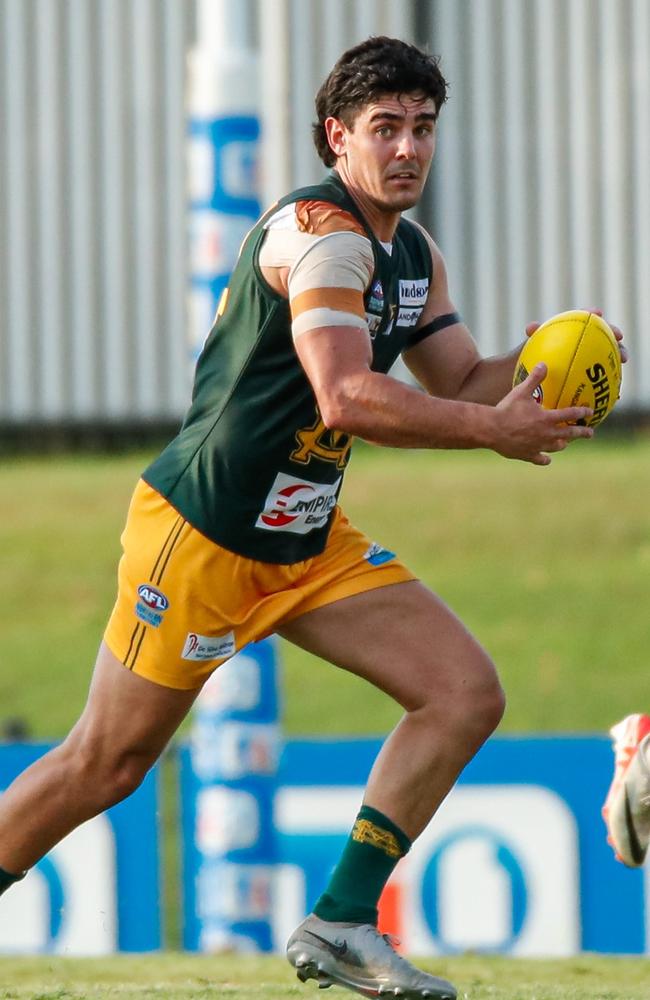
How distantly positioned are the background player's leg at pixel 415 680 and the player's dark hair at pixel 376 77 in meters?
1.29

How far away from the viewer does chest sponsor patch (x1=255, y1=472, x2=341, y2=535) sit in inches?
192

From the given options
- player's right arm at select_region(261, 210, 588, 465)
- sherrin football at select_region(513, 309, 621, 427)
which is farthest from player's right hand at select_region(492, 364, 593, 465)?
sherrin football at select_region(513, 309, 621, 427)

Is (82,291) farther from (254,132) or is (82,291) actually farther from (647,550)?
(254,132)

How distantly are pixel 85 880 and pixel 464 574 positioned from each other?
248 inches

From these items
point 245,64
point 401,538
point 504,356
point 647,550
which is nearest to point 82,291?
point 401,538

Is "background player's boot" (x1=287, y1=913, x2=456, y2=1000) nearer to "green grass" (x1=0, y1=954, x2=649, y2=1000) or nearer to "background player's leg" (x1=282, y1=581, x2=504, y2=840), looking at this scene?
"background player's leg" (x1=282, y1=581, x2=504, y2=840)

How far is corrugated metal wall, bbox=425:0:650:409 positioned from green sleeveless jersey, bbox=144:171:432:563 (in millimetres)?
12534

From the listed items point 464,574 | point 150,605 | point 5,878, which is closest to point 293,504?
point 150,605

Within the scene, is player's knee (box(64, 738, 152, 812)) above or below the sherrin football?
below

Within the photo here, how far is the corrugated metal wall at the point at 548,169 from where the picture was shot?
17.4 m

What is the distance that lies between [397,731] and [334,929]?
1.80 feet

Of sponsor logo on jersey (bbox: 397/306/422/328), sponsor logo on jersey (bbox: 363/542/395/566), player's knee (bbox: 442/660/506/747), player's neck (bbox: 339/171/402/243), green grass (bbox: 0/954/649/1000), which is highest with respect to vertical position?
player's neck (bbox: 339/171/402/243)

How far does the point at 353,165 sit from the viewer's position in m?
4.78

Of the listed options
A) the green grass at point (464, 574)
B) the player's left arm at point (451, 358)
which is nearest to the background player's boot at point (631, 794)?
the player's left arm at point (451, 358)
